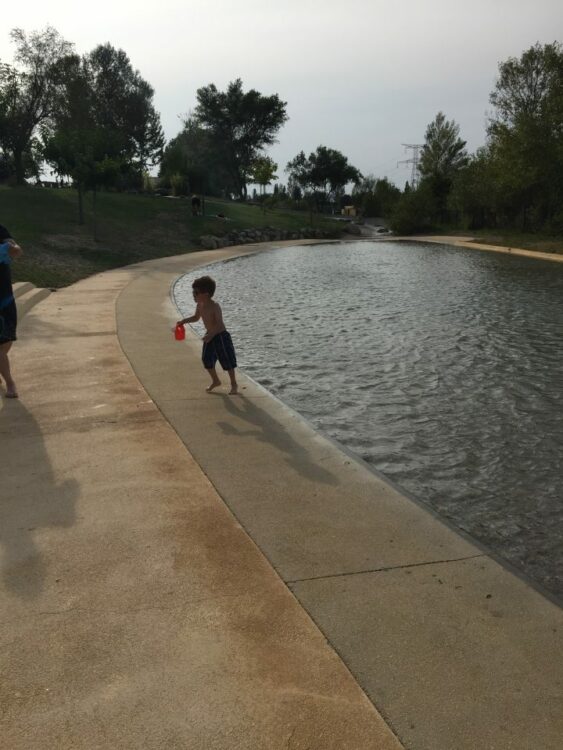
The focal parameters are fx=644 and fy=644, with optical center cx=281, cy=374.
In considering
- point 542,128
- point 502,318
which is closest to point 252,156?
point 542,128

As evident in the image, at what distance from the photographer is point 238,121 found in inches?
3051

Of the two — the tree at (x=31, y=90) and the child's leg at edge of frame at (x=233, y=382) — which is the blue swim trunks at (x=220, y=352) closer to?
the child's leg at edge of frame at (x=233, y=382)

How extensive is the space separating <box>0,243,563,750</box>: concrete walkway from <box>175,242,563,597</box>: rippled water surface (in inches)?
27.2

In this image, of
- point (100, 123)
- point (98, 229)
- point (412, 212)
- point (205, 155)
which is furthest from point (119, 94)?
point (98, 229)

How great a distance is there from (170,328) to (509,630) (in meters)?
8.75

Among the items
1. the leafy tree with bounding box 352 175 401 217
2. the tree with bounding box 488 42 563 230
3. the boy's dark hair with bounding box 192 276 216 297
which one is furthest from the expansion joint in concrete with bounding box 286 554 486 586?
the leafy tree with bounding box 352 175 401 217

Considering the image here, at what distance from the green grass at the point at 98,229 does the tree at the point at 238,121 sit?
3130 centimetres

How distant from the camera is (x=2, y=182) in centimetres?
5181

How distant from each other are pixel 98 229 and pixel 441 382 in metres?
25.3

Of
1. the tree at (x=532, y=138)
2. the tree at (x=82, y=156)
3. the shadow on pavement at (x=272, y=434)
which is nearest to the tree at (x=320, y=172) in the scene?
the tree at (x=532, y=138)

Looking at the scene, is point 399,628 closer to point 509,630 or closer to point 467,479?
point 509,630

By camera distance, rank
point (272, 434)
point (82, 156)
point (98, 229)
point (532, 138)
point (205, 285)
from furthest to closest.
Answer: point (532, 138) < point (98, 229) < point (82, 156) < point (205, 285) < point (272, 434)

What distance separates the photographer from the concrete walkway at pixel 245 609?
2.39 m

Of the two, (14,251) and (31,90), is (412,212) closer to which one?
(31,90)
